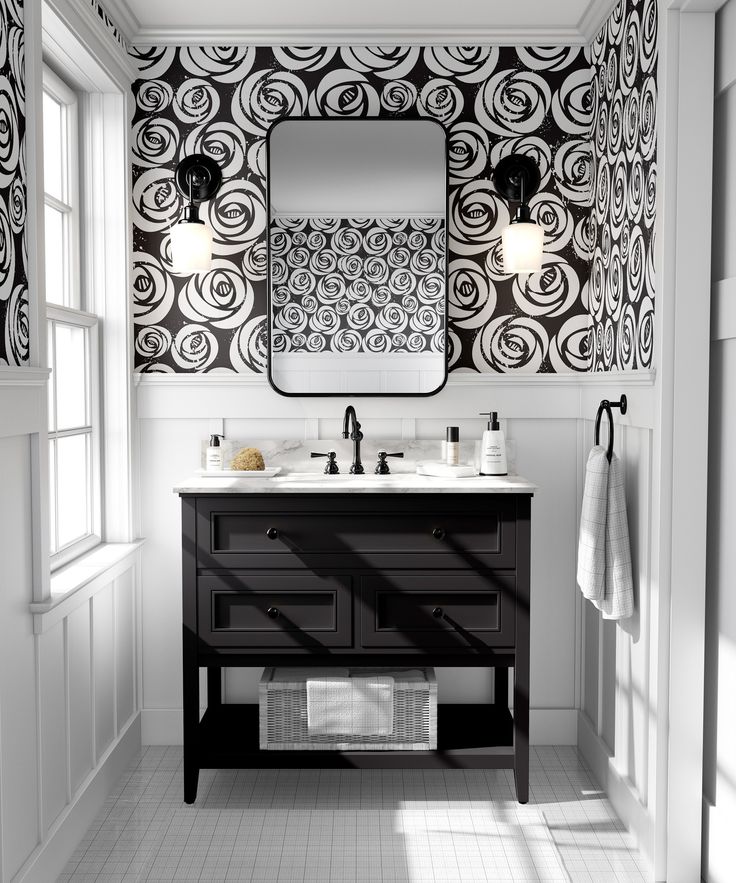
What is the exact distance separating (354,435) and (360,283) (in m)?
0.56

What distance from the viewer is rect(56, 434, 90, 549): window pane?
2586mm

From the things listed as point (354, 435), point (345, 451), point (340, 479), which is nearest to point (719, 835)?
point (340, 479)

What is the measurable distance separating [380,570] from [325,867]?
2.73 ft

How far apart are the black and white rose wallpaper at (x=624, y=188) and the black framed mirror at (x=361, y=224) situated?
1.77 ft

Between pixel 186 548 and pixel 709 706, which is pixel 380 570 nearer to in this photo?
pixel 186 548

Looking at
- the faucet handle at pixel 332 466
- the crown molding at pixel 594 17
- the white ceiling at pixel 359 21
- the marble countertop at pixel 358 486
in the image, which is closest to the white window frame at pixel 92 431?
the marble countertop at pixel 358 486

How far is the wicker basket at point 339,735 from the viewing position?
2590mm

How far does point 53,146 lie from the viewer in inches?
104

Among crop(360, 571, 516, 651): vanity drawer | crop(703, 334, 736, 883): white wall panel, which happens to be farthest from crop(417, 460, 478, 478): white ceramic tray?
crop(703, 334, 736, 883): white wall panel

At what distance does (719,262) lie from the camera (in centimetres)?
214

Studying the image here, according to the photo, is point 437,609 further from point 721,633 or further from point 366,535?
point 721,633

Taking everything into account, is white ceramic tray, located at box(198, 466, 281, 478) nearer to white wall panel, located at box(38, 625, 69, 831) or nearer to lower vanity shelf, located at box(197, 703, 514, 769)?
white wall panel, located at box(38, 625, 69, 831)

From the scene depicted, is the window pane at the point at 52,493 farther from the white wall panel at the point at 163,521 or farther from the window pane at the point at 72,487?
the white wall panel at the point at 163,521

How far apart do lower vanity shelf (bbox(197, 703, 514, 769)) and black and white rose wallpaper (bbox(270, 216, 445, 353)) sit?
133cm
